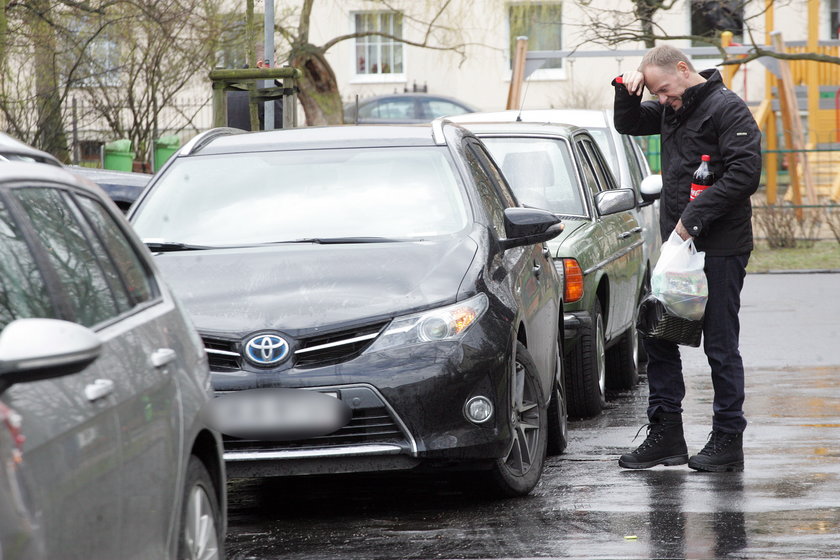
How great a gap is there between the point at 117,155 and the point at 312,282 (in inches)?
599

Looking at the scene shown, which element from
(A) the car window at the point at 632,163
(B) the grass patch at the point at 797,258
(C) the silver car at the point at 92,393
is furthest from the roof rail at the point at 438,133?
(B) the grass patch at the point at 797,258

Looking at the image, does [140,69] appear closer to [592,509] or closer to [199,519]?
[592,509]

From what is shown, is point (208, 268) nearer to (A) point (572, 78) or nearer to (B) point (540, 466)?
(B) point (540, 466)

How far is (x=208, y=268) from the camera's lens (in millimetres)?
6324

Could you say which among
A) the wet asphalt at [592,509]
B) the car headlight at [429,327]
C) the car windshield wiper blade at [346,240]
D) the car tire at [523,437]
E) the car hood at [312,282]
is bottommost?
the wet asphalt at [592,509]

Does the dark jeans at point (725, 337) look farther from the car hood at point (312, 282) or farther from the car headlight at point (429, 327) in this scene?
the car headlight at point (429, 327)

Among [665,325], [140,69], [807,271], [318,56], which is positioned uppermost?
[318,56]

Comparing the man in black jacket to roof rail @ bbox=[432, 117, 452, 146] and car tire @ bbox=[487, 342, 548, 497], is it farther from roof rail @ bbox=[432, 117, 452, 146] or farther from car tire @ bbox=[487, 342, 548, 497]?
roof rail @ bbox=[432, 117, 452, 146]

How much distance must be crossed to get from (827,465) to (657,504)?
119 cm

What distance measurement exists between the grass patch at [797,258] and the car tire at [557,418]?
11.3 m

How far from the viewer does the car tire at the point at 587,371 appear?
8555 millimetres

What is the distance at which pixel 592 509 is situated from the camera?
6.22 metres

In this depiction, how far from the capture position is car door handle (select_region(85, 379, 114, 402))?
3.45 meters

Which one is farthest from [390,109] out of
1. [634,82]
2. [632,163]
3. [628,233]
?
[634,82]
